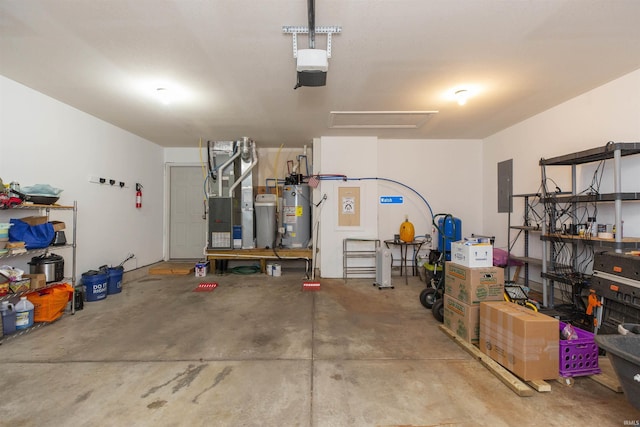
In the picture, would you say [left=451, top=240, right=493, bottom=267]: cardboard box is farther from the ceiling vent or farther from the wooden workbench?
the wooden workbench

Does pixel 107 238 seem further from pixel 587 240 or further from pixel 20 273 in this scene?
pixel 587 240

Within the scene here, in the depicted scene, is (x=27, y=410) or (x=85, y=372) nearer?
(x=27, y=410)

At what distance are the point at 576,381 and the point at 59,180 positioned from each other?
19.0 ft

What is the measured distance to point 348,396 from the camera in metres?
1.84

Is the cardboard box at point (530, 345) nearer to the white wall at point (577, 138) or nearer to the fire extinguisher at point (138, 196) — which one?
the white wall at point (577, 138)

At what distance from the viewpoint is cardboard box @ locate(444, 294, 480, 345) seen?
2.43m

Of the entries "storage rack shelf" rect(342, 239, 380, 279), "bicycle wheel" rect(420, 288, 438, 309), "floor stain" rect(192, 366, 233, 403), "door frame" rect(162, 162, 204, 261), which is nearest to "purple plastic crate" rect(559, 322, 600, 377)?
"bicycle wheel" rect(420, 288, 438, 309)

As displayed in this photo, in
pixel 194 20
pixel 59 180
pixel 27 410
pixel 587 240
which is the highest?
pixel 194 20

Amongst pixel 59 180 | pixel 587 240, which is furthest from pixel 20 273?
pixel 587 240

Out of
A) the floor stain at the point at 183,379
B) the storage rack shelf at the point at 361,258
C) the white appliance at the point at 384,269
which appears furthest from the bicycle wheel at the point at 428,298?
the floor stain at the point at 183,379

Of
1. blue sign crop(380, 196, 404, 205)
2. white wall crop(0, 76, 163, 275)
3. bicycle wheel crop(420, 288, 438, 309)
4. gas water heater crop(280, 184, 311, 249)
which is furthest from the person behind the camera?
blue sign crop(380, 196, 404, 205)

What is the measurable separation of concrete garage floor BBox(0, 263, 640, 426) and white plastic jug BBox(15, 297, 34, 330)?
14 centimetres

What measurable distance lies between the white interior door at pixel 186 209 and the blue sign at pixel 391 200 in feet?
12.7

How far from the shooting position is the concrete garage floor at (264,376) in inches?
65.8
